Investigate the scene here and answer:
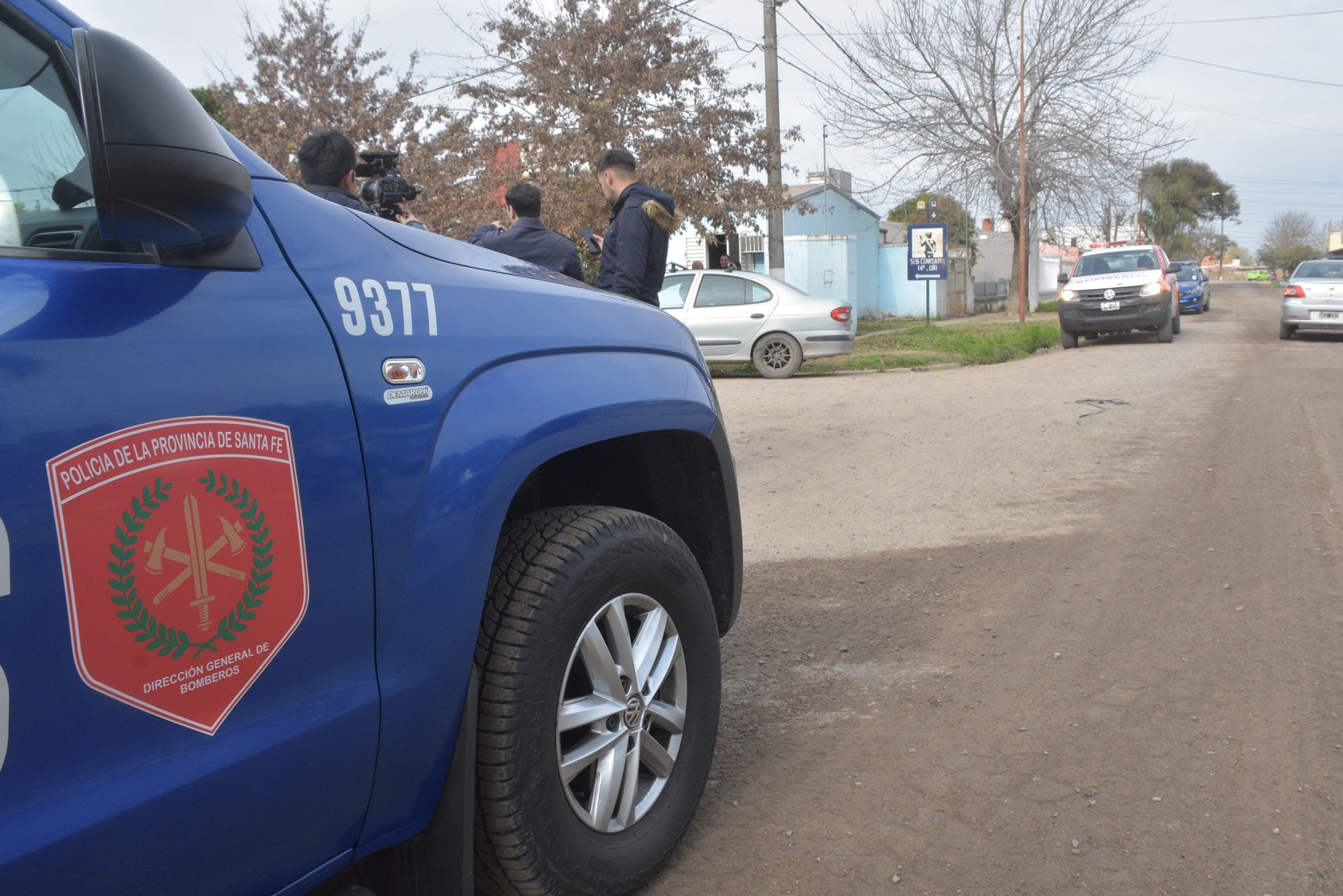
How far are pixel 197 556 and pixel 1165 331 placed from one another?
20.4 m

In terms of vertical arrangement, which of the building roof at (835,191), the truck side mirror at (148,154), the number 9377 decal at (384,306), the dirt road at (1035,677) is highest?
the building roof at (835,191)

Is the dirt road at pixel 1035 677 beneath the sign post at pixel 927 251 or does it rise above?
beneath

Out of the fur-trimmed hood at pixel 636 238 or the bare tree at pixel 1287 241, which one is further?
the bare tree at pixel 1287 241

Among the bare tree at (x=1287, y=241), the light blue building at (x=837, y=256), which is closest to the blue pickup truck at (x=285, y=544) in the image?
the light blue building at (x=837, y=256)

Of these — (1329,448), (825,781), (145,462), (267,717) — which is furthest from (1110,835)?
(1329,448)

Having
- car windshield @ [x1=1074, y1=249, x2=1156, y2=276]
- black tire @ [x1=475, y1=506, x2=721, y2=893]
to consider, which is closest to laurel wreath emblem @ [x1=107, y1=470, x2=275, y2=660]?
black tire @ [x1=475, y1=506, x2=721, y2=893]

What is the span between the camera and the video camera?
4.43 m

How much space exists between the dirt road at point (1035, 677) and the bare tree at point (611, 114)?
12.1 m

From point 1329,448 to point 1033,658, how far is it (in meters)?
5.54

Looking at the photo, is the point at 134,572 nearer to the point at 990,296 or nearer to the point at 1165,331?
the point at 1165,331

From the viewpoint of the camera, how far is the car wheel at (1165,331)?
19.1 meters

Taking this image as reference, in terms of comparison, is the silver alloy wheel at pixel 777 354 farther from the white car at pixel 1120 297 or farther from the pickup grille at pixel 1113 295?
the pickup grille at pixel 1113 295

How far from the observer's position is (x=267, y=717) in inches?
67.7

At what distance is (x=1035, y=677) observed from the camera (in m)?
3.82
